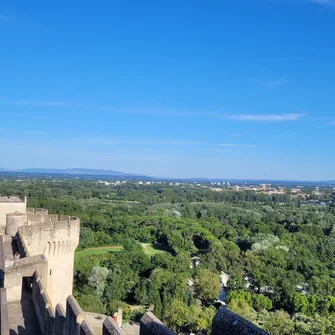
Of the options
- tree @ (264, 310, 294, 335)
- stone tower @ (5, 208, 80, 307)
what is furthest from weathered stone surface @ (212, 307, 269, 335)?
tree @ (264, 310, 294, 335)

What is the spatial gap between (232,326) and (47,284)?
528 inches

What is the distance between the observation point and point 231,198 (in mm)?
196625

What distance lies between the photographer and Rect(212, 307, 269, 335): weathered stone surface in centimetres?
387

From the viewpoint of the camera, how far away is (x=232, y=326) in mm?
4086

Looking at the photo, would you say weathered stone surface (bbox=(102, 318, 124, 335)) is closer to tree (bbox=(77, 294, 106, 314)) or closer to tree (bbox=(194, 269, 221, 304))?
tree (bbox=(77, 294, 106, 314))

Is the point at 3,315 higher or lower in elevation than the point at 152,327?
lower

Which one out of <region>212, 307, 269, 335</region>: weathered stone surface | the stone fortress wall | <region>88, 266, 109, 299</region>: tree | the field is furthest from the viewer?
the field

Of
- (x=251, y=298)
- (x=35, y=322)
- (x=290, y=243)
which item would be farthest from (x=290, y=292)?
(x=35, y=322)

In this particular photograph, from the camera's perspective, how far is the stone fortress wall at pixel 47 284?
17.1 feet

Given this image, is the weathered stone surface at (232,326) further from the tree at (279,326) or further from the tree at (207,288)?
the tree at (207,288)

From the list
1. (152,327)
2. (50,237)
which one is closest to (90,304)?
(50,237)

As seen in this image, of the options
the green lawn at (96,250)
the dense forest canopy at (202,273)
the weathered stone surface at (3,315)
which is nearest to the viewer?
the weathered stone surface at (3,315)

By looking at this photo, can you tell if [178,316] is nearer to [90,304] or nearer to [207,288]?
[90,304]

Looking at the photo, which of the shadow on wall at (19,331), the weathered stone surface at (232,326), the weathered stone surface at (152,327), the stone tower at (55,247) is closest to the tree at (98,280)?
the stone tower at (55,247)
